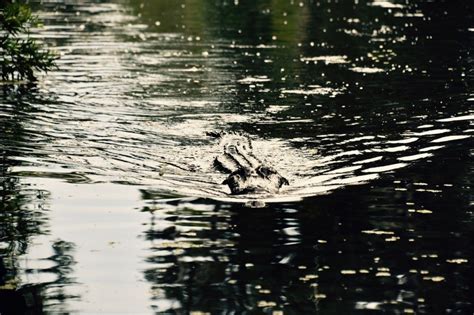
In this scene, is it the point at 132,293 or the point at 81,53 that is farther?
the point at 81,53

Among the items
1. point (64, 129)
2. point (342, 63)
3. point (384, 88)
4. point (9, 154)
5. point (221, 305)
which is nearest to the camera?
point (221, 305)

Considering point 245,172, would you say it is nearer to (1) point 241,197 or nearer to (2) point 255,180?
(2) point 255,180

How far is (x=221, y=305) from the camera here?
10.9 m

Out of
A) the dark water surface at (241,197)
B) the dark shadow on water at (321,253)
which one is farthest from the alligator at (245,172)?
the dark shadow on water at (321,253)

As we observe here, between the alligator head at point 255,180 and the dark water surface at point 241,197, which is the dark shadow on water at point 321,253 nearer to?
the dark water surface at point 241,197

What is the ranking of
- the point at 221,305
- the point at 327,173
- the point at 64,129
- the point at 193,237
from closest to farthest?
the point at 221,305 < the point at 193,237 < the point at 327,173 < the point at 64,129

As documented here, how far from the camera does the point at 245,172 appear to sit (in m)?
16.3

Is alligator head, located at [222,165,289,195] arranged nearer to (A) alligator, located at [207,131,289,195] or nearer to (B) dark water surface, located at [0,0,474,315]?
(A) alligator, located at [207,131,289,195]

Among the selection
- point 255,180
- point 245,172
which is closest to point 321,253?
point 255,180

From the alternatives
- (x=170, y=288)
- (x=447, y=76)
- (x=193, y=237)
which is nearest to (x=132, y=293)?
(x=170, y=288)

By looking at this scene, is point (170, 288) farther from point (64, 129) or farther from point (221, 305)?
point (64, 129)

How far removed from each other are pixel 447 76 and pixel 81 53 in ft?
45.9

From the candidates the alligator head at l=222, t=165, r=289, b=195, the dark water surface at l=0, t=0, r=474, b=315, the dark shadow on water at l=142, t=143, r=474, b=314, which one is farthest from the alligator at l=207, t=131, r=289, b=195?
the dark shadow on water at l=142, t=143, r=474, b=314

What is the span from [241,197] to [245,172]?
82 centimetres
